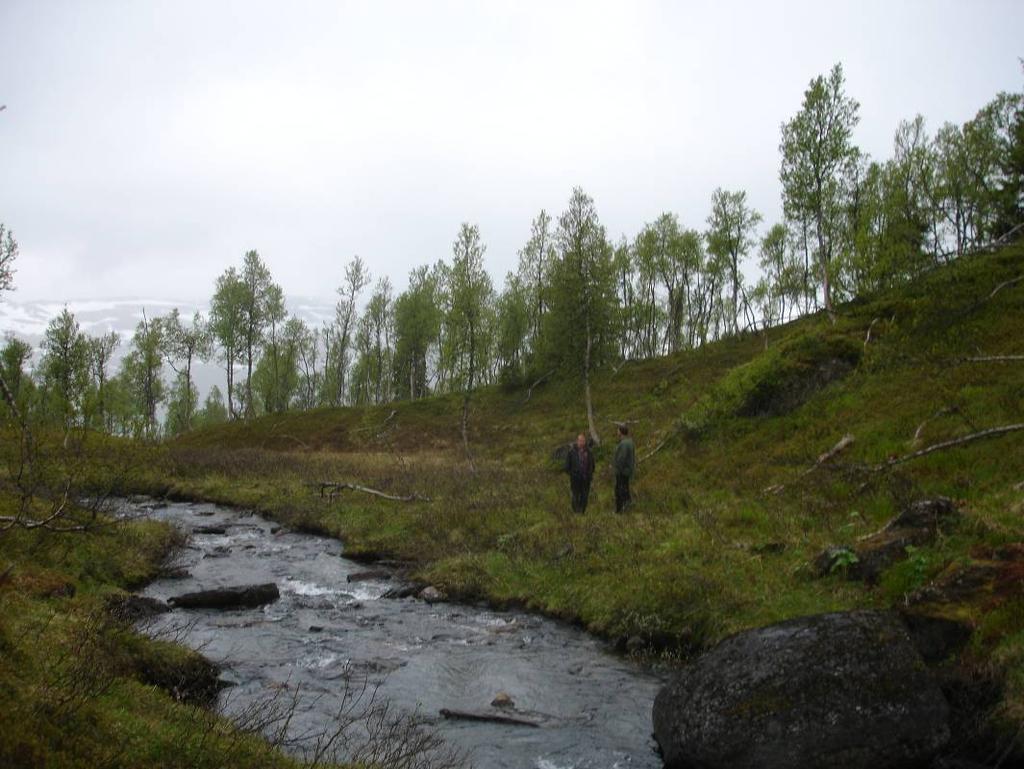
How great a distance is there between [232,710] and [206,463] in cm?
3384

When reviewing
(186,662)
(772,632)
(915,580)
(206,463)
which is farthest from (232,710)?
(206,463)

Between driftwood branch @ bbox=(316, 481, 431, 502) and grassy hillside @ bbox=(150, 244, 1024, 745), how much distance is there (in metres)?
0.40

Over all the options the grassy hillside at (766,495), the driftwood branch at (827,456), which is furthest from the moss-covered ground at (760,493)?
the driftwood branch at (827,456)

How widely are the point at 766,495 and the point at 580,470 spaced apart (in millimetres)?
5379

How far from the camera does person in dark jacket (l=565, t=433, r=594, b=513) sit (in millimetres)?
20531

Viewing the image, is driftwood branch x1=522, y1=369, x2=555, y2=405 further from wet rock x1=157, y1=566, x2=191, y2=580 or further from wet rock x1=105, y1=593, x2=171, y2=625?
wet rock x1=105, y1=593, x2=171, y2=625

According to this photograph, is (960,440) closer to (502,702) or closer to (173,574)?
(502,702)

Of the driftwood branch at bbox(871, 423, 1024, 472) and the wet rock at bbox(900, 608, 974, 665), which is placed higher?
the driftwood branch at bbox(871, 423, 1024, 472)

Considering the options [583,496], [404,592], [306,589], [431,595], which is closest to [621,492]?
[583,496]

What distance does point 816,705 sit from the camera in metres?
7.47

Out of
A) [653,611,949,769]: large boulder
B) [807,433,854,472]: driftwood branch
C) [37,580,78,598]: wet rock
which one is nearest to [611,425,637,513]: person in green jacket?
[807,433,854,472]: driftwood branch

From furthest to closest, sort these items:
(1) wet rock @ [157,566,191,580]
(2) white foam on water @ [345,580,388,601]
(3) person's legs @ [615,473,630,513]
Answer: (3) person's legs @ [615,473,630,513] → (1) wet rock @ [157,566,191,580] → (2) white foam on water @ [345,580,388,601]

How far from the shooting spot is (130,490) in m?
32.2

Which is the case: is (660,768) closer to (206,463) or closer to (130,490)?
(130,490)
